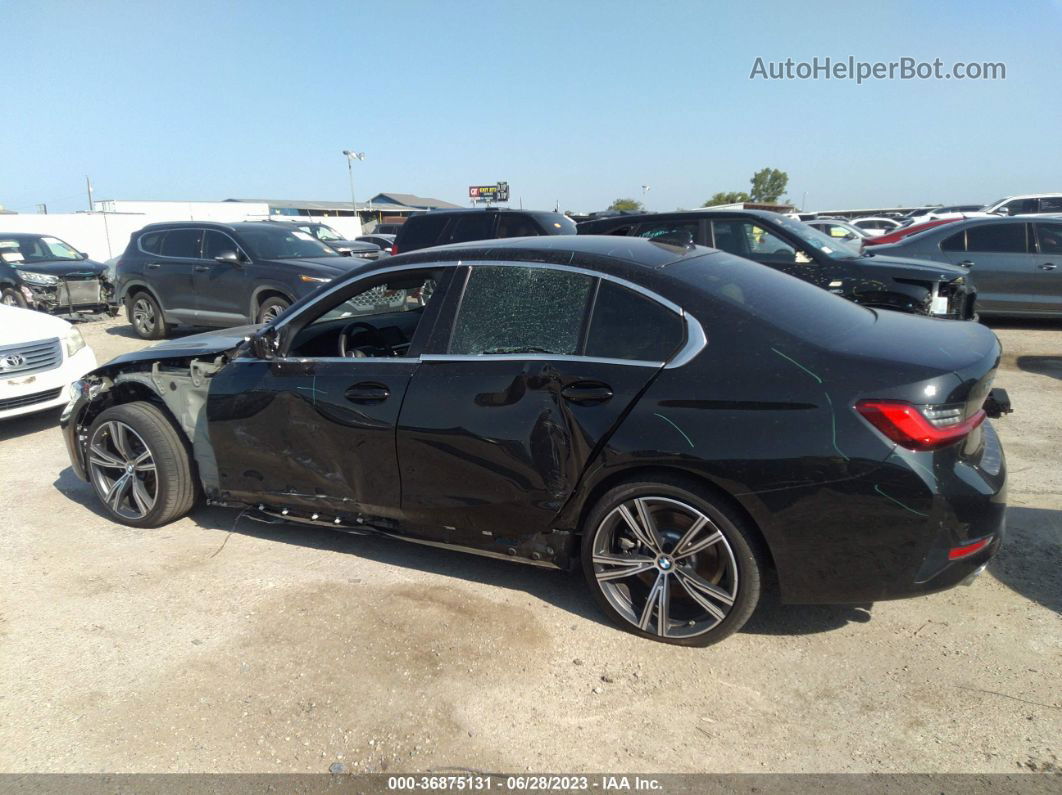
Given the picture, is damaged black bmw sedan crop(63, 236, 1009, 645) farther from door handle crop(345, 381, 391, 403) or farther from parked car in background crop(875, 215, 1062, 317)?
parked car in background crop(875, 215, 1062, 317)

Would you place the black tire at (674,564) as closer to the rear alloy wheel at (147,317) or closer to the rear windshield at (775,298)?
the rear windshield at (775,298)

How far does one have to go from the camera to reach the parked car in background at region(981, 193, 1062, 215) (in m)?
19.4

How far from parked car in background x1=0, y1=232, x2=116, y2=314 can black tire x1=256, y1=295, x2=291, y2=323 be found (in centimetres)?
382

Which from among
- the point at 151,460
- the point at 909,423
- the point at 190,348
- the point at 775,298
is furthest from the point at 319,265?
the point at 909,423

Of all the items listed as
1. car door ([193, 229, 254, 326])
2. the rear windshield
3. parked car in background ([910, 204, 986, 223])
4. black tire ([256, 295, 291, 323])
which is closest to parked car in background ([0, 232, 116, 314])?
car door ([193, 229, 254, 326])

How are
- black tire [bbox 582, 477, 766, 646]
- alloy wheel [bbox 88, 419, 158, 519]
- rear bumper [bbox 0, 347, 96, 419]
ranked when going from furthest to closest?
rear bumper [bbox 0, 347, 96, 419], alloy wheel [bbox 88, 419, 158, 519], black tire [bbox 582, 477, 766, 646]

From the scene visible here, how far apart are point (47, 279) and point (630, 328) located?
13.3 metres

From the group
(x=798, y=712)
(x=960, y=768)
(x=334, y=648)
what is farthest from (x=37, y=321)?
(x=960, y=768)

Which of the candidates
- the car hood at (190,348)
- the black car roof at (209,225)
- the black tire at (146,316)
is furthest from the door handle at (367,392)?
the black tire at (146,316)

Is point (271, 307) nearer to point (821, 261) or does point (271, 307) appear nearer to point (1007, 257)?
point (821, 261)

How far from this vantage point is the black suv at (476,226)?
10430mm

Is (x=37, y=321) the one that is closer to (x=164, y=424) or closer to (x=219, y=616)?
(x=164, y=424)

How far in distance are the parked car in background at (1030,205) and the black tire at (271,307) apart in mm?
18664

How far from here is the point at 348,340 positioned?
14.3 feet
